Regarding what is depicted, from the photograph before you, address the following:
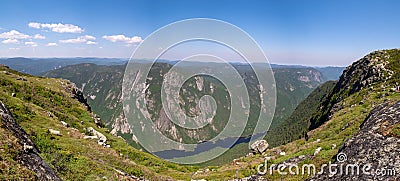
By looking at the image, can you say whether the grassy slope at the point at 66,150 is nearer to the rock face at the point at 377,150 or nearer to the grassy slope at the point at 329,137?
the grassy slope at the point at 329,137

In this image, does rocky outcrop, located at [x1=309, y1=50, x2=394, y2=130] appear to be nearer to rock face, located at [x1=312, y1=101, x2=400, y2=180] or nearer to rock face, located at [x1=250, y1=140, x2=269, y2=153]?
rock face, located at [x1=250, y1=140, x2=269, y2=153]

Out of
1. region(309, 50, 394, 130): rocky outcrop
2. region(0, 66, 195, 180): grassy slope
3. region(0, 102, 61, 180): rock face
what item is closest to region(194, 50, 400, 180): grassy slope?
region(309, 50, 394, 130): rocky outcrop

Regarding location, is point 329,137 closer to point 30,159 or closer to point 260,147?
point 260,147

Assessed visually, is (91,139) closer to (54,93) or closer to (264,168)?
(264,168)

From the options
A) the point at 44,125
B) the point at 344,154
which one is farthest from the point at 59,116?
the point at 344,154

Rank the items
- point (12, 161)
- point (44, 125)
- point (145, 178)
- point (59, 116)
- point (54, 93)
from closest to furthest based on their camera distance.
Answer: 1. point (12, 161)
2. point (145, 178)
3. point (44, 125)
4. point (59, 116)
5. point (54, 93)

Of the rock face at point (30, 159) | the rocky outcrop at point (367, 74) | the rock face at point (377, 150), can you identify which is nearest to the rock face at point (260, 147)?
the rock face at point (377, 150)
